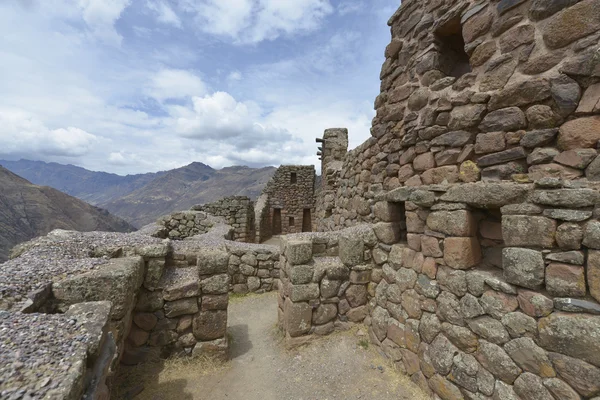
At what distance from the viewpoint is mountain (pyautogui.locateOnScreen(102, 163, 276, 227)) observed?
7200 cm

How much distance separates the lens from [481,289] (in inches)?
106

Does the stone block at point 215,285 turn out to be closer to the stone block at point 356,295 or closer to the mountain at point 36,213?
the stone block at point 356,295

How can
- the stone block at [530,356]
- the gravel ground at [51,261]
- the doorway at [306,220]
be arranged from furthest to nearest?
the doorway at [306,220], the gravel ground at [51,261], the stone block at [530,356]

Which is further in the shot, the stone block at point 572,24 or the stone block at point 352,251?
the stone block at point 352,251

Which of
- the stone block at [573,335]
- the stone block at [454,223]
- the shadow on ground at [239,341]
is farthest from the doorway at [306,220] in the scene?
the stone block at [573,335]

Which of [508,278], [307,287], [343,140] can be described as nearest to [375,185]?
[307,287]

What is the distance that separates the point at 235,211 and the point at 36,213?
18.5 metres

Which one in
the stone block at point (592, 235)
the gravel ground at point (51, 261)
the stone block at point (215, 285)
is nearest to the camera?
the stone block at point (592, 235)

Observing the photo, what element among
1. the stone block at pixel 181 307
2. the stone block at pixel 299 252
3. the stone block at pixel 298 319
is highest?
the stone block at pixel 299 252

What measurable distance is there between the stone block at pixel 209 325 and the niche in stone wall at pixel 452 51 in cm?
466

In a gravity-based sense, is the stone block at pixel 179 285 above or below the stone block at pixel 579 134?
below

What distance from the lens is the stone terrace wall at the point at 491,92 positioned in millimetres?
2129

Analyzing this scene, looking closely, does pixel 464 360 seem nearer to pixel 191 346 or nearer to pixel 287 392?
pixel 287 392

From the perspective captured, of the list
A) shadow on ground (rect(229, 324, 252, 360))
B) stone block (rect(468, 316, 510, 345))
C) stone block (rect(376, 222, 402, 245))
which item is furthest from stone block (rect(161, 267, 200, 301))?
stone block (rect(468, 316, 510, 345))
